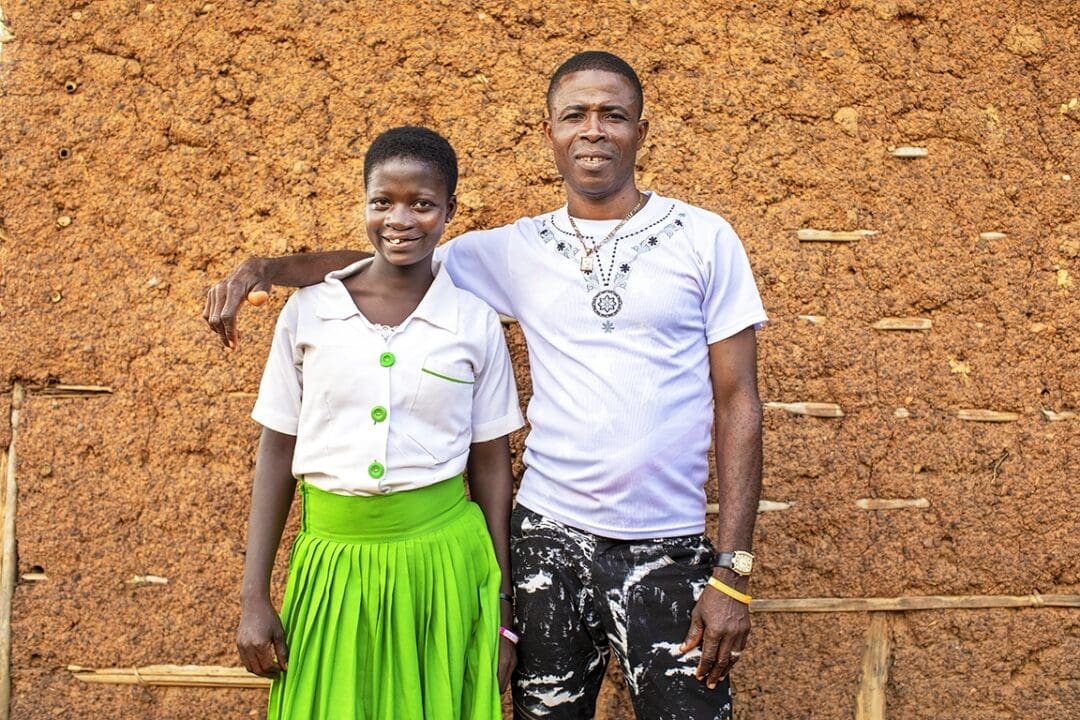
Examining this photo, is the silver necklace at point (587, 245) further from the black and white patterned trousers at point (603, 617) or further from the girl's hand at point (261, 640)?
the girl's hand at point (261, 640)

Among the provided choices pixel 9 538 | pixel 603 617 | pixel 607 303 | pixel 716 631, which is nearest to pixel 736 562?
pixel 716 631

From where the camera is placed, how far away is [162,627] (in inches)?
104

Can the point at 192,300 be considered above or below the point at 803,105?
below

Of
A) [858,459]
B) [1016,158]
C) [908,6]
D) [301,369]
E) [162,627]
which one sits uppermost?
[908,6]

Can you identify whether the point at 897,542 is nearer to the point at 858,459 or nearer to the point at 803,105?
the point at 858,459

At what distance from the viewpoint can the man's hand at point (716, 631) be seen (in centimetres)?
189

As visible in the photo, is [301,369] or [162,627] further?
[162,627]

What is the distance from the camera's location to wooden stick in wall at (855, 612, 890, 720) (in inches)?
106

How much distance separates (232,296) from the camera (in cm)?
180

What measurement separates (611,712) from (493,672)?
868mm

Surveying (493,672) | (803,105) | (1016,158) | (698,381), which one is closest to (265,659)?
(493,672)

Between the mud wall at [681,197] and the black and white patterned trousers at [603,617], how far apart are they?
0.70 meters

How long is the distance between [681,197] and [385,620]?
1.44 m

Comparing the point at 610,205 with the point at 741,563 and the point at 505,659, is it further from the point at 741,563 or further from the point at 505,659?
the point at 505,659
